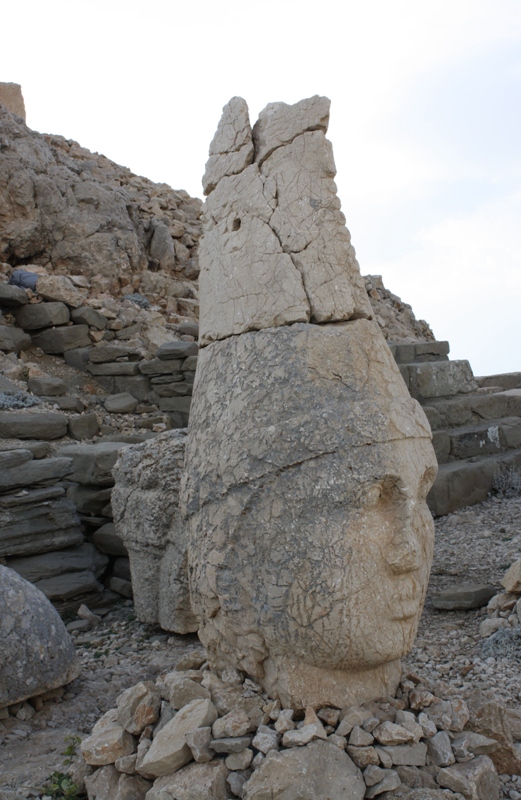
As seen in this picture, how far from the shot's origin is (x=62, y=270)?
14.6 m

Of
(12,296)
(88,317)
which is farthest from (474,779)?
(12,296)

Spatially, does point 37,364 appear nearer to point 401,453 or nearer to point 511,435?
point 511,435

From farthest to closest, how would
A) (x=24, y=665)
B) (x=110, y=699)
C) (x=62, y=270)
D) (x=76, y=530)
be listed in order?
(x=62, y=270) → (x=76, y=530) → (x=110, y=699) → (x=24, y=665)

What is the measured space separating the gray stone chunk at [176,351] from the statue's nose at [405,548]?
8.25 m

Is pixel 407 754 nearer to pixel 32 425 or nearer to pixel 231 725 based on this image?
pixel 231 725

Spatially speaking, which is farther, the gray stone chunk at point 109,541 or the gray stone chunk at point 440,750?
the gray stone chunk at point 109,541

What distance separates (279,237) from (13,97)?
63.9 ft

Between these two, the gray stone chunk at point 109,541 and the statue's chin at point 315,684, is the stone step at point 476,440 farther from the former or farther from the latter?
the statue's chin at point 315,684

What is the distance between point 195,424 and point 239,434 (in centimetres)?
30

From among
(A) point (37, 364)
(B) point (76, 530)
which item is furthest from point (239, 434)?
(A) point (37, 364)

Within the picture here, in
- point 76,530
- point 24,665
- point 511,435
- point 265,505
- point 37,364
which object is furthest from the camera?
point 37,364

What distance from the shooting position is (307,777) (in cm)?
191

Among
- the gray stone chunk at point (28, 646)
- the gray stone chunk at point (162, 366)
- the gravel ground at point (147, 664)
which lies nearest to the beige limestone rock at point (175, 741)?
the gravel ground at point (147, 664)

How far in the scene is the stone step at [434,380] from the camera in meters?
8.31
